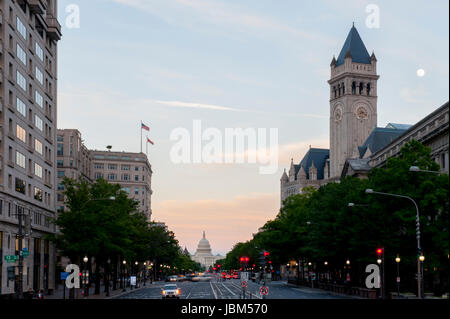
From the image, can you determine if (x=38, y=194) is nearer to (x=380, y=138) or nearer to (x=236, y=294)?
(x=236, y=294)

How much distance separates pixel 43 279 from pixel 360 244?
1718 inches

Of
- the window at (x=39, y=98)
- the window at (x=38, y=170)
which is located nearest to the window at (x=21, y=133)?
the window at (x=38, y=170)

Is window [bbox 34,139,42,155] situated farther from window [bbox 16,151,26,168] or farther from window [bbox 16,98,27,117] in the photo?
window [bbox 16,98,27,117]

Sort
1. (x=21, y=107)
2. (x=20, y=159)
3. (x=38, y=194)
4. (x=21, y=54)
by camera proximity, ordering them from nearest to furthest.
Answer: (x=20, y=159), (x=21, y=54), (x=21, y=107), (x=38, y=194)

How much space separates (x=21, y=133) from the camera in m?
76.2

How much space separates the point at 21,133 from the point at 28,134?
3.70 m

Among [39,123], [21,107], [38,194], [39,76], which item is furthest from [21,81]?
[38,194]

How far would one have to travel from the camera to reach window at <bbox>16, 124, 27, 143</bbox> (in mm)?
74363

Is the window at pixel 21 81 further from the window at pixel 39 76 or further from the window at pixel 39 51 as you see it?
the window at pixel 39 51

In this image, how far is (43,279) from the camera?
88.5 m

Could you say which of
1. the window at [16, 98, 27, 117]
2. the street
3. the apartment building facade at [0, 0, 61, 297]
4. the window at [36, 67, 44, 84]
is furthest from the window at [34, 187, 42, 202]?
the street

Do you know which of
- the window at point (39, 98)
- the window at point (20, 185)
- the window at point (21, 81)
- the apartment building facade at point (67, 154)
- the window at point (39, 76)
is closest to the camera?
the window at point (20, 185)

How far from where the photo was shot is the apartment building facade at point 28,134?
68.6 meters
